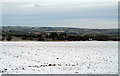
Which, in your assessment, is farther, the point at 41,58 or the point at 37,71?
the point at 41,58

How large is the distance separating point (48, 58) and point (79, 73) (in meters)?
5.73

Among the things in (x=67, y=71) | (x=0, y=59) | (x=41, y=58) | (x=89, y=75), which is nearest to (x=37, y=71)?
(x=67, y=71)

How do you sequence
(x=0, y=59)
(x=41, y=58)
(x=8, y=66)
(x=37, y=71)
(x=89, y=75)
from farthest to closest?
(x=41, y=58)
(x=0, y=59)
(x=8, y=66)
(x=37, y=71)
(x=89, y=75)

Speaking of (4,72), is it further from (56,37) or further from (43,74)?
(56,37)

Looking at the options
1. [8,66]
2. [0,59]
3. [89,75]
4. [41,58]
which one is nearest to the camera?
[89,75]

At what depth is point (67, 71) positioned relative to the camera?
11188 mm

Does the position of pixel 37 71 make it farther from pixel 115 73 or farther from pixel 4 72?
pixel 115 73

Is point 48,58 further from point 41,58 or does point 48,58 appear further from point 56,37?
point 56,37

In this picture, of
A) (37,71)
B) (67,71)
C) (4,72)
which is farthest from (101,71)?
(4,72)

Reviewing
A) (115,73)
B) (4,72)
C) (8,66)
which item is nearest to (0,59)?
(8,66)

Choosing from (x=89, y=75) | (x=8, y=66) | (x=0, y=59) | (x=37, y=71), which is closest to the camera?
(x=89, y=75)

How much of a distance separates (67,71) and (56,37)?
1164 inches

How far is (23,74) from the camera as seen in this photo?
10.3 meters

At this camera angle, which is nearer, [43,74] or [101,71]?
[43,74]
